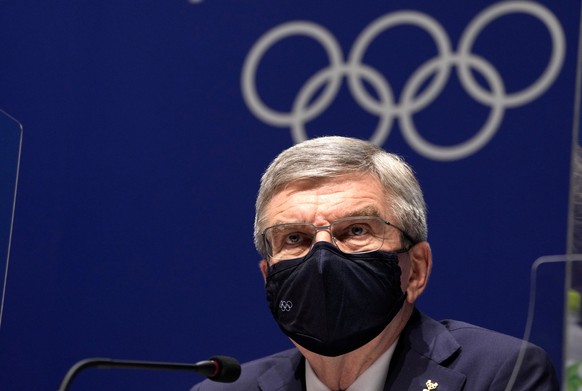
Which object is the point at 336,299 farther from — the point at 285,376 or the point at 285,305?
the point at 285,376

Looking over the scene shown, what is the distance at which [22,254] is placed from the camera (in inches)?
188

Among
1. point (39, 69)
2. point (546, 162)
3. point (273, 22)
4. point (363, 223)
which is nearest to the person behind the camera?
point (363, 223)

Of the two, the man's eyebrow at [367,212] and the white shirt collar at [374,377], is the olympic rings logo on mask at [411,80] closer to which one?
the man's eyebrow at [367,212]

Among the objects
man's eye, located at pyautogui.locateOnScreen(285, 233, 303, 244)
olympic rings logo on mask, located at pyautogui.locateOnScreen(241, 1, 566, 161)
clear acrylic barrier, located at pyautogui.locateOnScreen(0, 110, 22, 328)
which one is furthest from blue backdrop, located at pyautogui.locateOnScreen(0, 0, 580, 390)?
clear acrylic barrier, located at pyautogui.locateOnScreen(0, 110, 22, 328)

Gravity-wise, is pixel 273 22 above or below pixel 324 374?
above

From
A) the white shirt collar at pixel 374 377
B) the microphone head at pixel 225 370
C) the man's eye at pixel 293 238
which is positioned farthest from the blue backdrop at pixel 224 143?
Answer: the microphone head at pixel 225 370

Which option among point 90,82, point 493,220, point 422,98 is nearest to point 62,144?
point 90,82

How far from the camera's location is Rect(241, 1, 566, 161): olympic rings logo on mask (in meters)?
4.09

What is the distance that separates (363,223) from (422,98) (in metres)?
1.26

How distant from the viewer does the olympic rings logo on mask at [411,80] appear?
409cm

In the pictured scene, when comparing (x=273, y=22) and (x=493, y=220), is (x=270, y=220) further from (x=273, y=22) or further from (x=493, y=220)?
(x=273, y=22)

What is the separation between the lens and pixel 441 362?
3.02 metres

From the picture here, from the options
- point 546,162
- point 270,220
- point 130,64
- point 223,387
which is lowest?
point 223,387

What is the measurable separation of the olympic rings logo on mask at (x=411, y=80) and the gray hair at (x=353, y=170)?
98 centimetres
